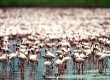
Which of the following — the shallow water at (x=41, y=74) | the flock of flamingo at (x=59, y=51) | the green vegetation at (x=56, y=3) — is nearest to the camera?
the shallow water at (x=41, y=74)

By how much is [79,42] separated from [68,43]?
0.90 m

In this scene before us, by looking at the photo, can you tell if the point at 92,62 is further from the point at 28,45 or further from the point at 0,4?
the point at 0,4

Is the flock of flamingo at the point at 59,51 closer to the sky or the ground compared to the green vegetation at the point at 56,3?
closer to the ground

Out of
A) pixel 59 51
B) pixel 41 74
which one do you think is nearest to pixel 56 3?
pixel 59 51

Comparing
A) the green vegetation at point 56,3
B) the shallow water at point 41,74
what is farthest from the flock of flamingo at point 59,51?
the green vegetation at point 56,3

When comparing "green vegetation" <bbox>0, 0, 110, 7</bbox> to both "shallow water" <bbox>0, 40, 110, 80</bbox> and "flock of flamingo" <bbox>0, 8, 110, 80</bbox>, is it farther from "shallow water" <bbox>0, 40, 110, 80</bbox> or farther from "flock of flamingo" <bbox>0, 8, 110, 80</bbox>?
"shallow water" <bbox>0, 40, 110, 80</bbox>

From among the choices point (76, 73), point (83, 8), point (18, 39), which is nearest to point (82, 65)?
point (76, 73)

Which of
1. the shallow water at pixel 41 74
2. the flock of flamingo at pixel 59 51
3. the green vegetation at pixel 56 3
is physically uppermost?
the green vegetation at pixel 56 3

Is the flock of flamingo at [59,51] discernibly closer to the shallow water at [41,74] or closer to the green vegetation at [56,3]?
the shallow water at [41,74]

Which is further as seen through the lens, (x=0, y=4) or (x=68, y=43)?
(x=0, y=4)

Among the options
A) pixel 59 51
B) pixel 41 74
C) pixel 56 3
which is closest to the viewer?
pixel 41 74

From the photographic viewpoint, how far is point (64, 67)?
14617 millimetres

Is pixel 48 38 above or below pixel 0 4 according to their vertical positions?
below

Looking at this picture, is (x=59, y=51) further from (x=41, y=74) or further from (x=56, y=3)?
(x=56, y=3)
